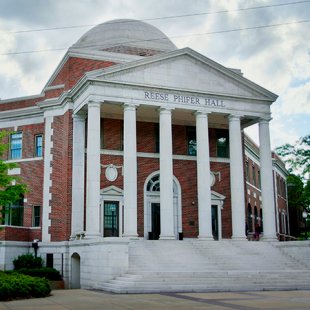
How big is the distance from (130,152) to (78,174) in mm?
4308

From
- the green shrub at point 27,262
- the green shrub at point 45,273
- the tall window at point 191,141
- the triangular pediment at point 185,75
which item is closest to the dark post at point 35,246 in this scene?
the green shrub at point 27,262

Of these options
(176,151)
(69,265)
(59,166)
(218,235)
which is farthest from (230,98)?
(69,265)

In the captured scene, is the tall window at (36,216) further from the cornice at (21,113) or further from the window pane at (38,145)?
the cornice at (21,113)

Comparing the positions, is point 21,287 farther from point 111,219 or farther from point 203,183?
point 203,183

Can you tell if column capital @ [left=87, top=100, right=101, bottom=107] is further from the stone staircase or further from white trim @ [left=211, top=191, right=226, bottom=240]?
white trim @ [left=211, top=191, right=226, bottom=240]

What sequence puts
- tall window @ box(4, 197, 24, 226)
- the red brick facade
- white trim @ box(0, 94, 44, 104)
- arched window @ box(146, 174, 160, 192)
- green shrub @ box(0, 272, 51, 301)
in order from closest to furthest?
green shrub @ box(0, 272, 51, 301) < the red brick facade < arched window @ box(146, 174, 160, 192) < tall window @ box(4, 197, 24, 226) < white trim @ box(0, 94, 44, 104)

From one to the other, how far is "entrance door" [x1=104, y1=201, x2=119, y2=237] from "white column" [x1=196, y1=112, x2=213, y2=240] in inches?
224

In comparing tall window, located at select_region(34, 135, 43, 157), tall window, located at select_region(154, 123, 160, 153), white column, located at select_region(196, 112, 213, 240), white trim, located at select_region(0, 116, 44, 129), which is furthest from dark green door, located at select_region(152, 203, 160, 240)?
white trim, located at select_region(0, 116, 44, 129)

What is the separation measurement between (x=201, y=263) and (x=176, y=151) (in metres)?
11.5

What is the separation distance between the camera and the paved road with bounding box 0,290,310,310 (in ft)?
52.2

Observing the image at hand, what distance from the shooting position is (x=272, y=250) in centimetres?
3025

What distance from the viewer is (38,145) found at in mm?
37125

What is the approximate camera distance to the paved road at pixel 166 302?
15914mm

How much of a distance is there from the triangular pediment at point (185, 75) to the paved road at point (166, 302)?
14.6m
